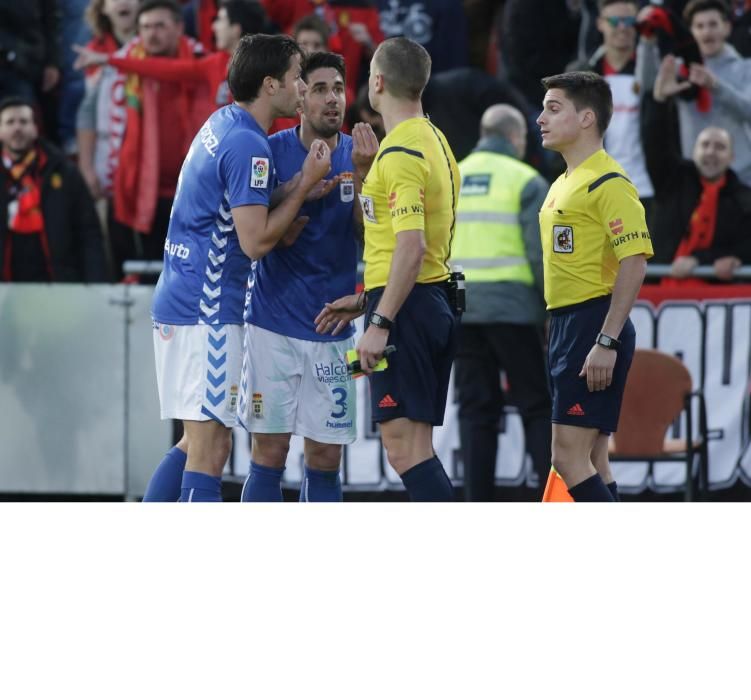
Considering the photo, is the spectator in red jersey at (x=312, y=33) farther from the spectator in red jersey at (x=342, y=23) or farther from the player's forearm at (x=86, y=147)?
the player's forearm at (x=86, y=147)

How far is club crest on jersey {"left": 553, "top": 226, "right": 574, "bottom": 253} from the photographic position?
5.57 m

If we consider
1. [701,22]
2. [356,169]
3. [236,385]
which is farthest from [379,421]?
[701,22]

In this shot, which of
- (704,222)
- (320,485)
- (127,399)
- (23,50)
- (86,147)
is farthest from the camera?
(23,50)

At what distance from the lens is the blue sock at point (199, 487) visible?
5.38 m

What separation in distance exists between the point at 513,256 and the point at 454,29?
252 cm

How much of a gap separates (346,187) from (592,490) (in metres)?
1.54

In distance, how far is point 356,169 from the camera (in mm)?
5633

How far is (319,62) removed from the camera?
18.3ft

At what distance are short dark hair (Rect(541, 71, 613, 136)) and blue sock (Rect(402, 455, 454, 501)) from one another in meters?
1.48

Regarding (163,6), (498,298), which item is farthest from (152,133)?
(498,298)

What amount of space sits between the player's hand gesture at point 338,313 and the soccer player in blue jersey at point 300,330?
2.1 inches

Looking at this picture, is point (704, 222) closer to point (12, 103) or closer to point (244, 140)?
point (244, 140)

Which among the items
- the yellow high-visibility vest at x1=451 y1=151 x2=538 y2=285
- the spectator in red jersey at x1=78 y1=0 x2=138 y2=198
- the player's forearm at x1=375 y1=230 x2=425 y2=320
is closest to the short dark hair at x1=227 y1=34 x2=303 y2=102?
the player's forearm at x1=375 y1=230 x2=425 y2=320

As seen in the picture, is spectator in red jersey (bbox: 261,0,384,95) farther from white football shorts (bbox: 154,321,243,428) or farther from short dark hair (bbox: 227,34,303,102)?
white football shorts (bbox: 154,321,243,428)
